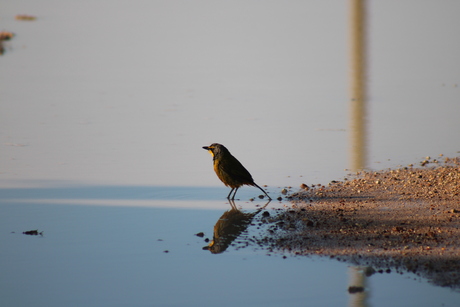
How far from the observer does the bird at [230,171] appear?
23.4ft

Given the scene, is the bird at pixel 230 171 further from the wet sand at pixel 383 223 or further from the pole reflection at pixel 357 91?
the pole reflection at pixel 357 91

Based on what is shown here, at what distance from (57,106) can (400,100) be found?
6.38 m

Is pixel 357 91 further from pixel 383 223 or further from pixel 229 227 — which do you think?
pixel 229 227

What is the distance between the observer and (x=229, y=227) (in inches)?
248

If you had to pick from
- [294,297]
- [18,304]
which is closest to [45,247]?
[18,304]

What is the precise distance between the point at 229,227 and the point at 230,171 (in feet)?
3.17

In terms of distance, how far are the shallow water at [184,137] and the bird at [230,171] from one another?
24 centimetres

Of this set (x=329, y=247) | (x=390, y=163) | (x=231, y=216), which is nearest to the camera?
(x=329, y=247)

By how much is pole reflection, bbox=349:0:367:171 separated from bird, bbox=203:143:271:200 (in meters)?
1.81

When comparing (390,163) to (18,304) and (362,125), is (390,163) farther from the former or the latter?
(18,304)

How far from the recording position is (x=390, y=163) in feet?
28.1

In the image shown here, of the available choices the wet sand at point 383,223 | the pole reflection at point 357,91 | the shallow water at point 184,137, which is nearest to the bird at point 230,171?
the shallow water at point 184,137

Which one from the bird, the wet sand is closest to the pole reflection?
the wet sand

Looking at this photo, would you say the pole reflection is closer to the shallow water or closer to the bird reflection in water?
the shallow water
